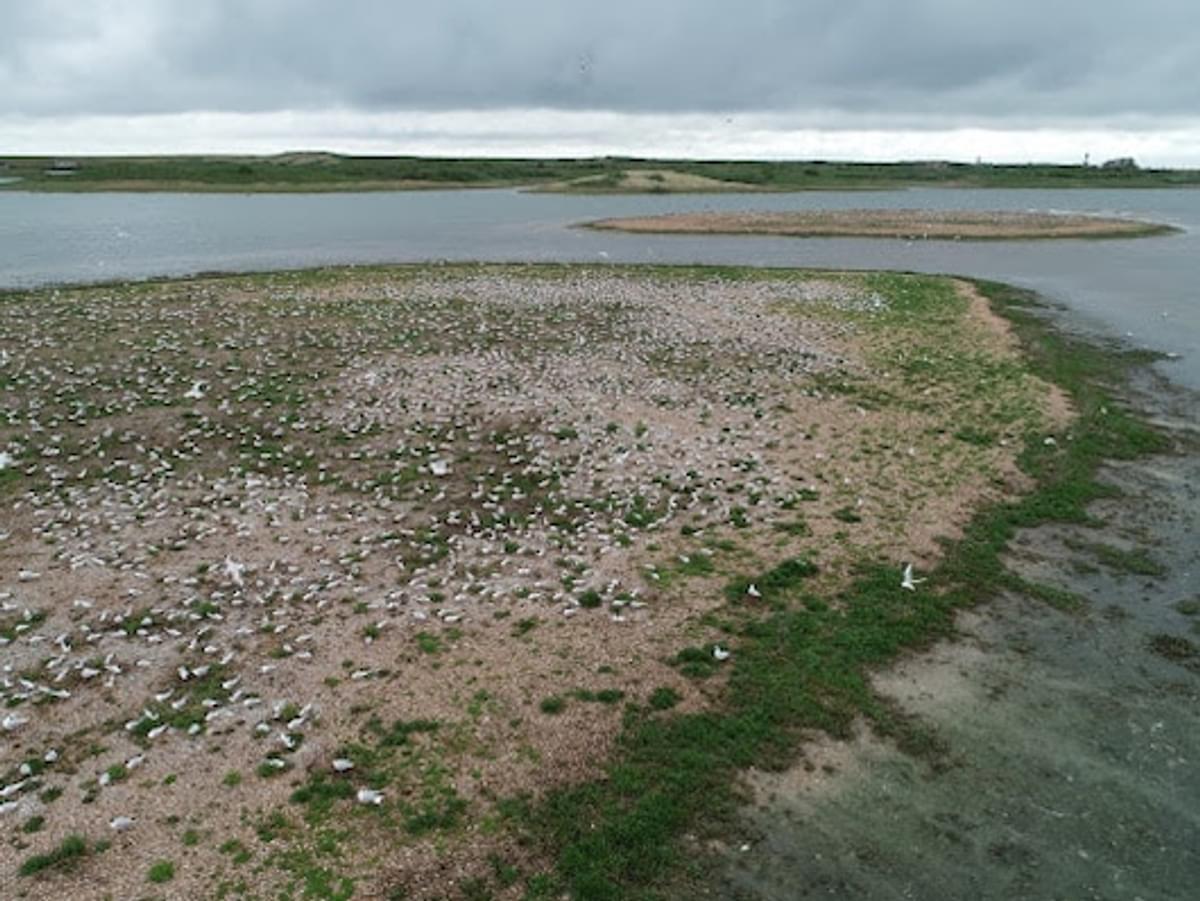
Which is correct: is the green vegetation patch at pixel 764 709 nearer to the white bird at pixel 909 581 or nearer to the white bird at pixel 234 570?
the white bird at pixel 909 581

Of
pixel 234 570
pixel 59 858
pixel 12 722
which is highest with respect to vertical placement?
pixel 234 570

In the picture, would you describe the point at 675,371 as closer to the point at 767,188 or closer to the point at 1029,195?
the point at 767,188

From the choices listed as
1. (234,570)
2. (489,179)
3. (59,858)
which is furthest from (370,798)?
(489,179)

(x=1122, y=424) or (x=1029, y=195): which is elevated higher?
(x=1029, y=195)

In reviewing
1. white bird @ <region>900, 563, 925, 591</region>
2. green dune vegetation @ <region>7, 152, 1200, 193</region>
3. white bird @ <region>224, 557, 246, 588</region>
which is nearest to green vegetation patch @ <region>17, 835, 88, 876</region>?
white bird @ <region>224, 557, 246, 588</region>

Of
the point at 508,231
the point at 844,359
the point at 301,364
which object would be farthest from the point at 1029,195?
the point at 301,364

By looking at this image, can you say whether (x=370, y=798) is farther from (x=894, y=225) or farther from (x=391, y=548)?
(x=894, y=225)

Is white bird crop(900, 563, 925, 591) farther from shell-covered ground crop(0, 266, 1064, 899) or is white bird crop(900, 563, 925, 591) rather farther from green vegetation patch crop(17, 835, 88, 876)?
green vegetation patch crop(17, 835, 88, 876)

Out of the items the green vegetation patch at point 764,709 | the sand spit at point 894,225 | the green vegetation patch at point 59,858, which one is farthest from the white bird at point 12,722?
the sand spit at point 894,225
